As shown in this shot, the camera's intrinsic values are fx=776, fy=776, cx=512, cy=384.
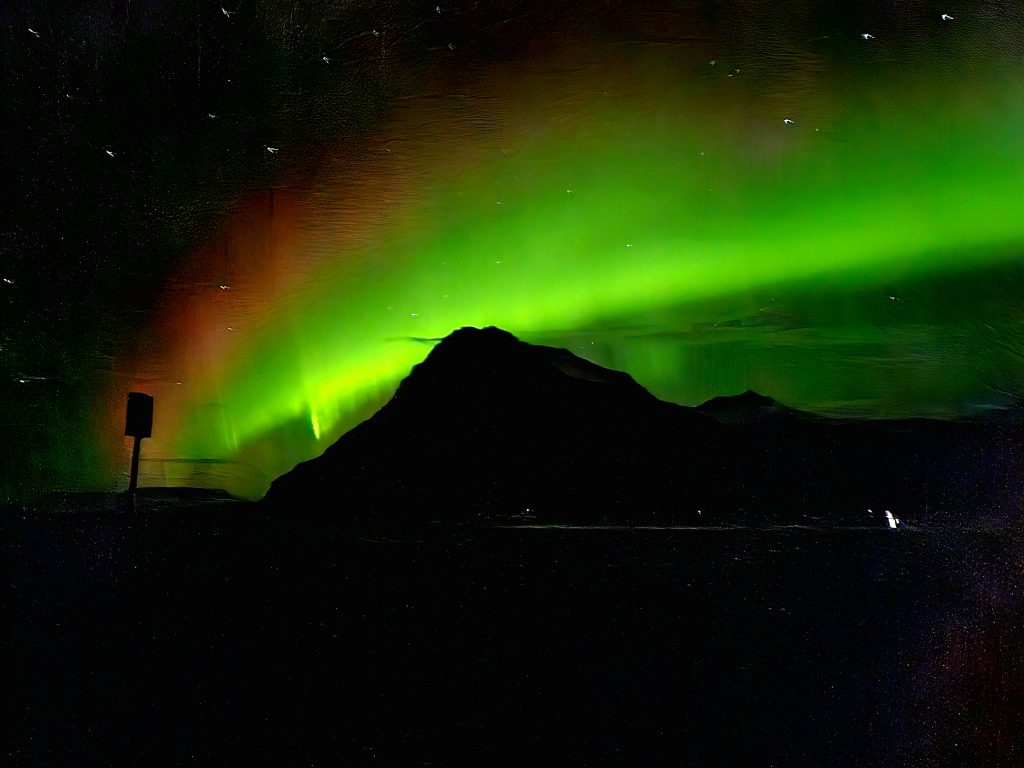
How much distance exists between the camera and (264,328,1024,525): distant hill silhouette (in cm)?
123

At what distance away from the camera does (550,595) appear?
1245 mm

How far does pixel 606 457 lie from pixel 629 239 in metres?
0.36

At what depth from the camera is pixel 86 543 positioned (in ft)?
4.31

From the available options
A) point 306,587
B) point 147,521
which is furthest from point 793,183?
point 147,521

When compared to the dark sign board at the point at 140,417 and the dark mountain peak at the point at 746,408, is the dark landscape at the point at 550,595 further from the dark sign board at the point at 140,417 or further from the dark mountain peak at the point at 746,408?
the dark sign board at the point at 140,417

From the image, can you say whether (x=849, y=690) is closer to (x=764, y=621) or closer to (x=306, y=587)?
(x=764, y=621)

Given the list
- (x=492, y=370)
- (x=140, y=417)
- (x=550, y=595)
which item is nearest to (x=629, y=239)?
(x=492, y=370)

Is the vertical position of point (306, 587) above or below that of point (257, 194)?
below

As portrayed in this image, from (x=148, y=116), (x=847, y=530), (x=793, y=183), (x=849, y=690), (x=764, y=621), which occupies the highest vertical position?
(x=148, y=116)

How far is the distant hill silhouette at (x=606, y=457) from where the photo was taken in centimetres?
123

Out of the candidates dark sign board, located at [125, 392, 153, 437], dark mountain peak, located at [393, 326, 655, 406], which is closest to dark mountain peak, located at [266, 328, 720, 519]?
dark mountain peak, located at [393, 326, 655, 406]

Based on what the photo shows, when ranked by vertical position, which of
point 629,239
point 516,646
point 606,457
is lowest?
point 516,646

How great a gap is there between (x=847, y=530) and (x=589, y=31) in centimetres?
92

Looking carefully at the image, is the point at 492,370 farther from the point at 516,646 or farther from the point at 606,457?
the point at 516,646
